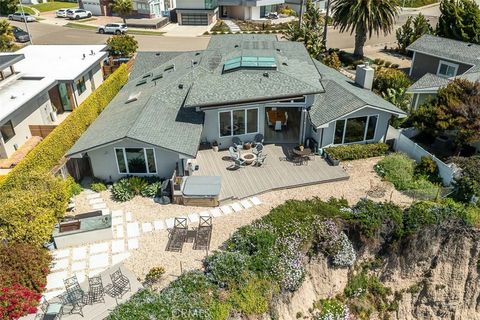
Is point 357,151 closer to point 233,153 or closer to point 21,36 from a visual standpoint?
point 233,153

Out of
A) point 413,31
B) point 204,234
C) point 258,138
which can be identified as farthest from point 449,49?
point 204,234

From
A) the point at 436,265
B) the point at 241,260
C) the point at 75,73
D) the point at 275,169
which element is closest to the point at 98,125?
the point at 75,73

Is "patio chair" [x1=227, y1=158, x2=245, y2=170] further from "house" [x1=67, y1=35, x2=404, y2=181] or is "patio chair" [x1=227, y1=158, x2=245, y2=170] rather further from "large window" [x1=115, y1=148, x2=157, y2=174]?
"large window" [x1=115, y1=148, x2=157, y2=174]

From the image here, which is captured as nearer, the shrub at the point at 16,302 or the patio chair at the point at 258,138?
the shrub at the point at 16,302

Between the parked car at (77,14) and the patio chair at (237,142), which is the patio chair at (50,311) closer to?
the patio chair at (237,142)

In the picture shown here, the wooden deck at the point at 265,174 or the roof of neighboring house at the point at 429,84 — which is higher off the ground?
the roof of neighboring house at the point at 429,84

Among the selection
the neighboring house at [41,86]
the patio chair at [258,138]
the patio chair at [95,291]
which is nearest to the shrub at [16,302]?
the patio chair at [95,291]

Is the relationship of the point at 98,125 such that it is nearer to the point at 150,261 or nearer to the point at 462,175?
the point at 150,261
